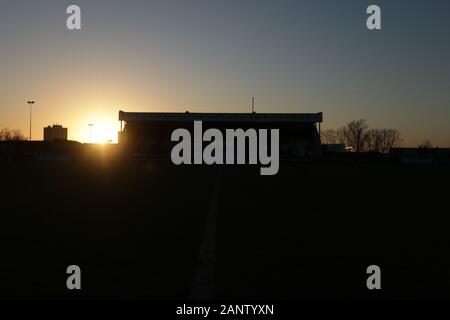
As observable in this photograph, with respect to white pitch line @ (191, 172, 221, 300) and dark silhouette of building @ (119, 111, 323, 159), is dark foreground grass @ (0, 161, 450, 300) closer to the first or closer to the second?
white pitch line @ (191, 172, 221, 300)

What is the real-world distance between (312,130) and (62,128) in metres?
103

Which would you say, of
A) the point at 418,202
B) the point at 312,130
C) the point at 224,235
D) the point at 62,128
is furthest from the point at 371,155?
the point at 62,128

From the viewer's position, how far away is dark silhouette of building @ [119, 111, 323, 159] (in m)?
82.0

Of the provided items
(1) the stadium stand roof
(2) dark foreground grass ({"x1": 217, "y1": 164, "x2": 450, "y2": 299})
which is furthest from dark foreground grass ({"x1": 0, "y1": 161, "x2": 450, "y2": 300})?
(1) the stadium stand roof

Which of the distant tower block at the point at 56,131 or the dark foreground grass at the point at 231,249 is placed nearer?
the dark foreground grass at the point at 231,249

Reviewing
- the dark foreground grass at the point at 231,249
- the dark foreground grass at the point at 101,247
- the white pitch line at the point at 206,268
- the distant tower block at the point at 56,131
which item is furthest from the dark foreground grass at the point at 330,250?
the distant tower block at the point at 56,131

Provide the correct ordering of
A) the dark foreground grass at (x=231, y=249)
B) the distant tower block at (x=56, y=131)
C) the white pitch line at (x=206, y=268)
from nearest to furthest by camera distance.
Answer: the white pitch line at (x=206, y=268), the dark foreground grass at (x=231, y=249), the distant tower block at (x=56, y=131)

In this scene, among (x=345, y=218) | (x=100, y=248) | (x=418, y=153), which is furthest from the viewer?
(x=418, y=153)

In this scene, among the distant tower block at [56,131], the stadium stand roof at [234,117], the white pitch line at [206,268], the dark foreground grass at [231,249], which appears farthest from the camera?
the distant tower block at [56,131]

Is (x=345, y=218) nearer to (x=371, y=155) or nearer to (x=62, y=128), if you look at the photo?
(x=371, y=155)

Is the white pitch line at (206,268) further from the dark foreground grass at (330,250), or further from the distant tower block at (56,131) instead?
the distant tower block at (56,131)

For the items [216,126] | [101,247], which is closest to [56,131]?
[216,126]

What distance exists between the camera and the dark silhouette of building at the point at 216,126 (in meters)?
82.0

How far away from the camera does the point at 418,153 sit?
108m
